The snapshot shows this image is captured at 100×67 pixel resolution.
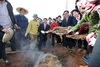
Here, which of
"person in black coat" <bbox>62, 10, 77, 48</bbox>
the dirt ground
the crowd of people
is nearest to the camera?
the dirt ground

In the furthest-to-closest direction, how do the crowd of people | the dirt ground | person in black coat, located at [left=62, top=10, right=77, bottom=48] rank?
1. person in black coat, located at [left=62, top=10, right=77, bottom=48]
2. the crowd of people
3. the dirt ground

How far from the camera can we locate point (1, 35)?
5051 millimetres

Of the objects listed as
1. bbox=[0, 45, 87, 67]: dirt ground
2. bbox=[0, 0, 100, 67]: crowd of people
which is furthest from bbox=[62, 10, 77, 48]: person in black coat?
bbox=[0, 45, 87, 67]: dirt ground

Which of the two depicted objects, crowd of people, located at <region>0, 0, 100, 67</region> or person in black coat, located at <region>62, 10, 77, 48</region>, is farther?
person in black coat, located at <region>62, 10, 77, 48</region>

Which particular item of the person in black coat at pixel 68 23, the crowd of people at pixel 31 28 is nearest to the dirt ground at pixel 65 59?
the crowd of people at pixel 31 28

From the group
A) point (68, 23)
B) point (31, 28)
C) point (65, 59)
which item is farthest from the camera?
point (31, 28)

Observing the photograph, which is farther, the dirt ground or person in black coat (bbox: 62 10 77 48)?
person in black coat (bbox: 62 10 77 48)

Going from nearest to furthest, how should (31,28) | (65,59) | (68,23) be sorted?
(65,59)
(68,23)
(31,28)

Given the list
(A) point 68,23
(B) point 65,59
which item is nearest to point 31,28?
(A) point 68,23

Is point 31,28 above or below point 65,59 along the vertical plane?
below

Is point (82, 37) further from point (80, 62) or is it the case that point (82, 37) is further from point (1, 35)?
point (1, 35)

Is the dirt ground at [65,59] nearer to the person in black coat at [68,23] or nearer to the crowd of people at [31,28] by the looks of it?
the crowd of people at [31,28]

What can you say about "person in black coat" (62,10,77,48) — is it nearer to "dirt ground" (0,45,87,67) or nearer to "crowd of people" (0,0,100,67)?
"crowd of people" (0,0,100,67)

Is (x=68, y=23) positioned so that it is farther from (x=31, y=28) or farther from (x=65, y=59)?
(x=65, y=59)
